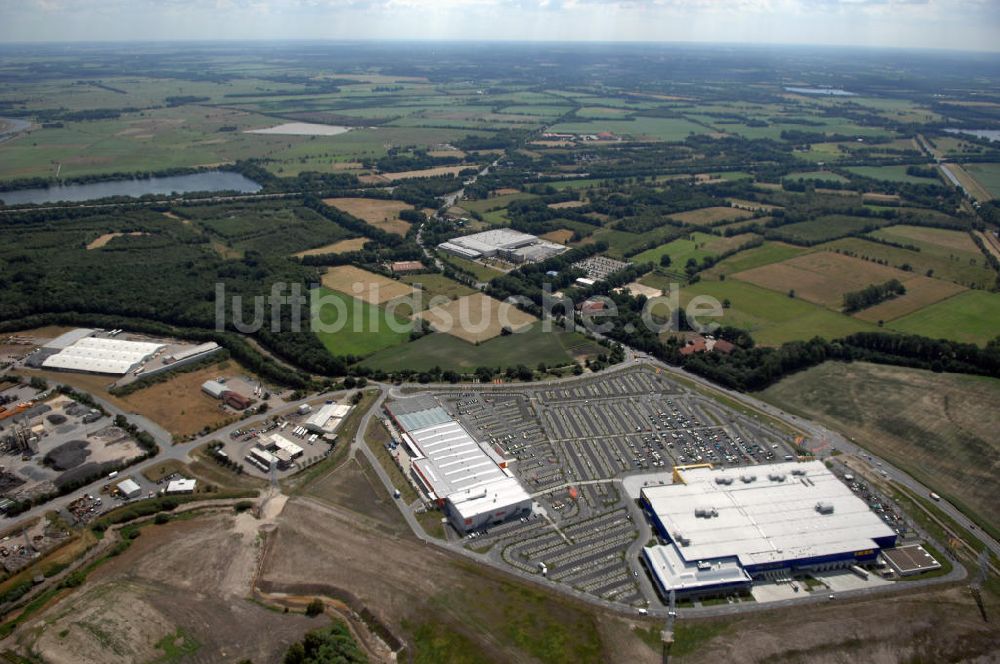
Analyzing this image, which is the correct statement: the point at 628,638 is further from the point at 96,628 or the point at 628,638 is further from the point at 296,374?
the point at 296,374

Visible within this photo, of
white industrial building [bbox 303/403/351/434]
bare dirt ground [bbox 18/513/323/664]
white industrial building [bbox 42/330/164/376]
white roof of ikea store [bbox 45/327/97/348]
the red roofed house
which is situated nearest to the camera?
bare dirt ground [bbox 18/513/323/664]

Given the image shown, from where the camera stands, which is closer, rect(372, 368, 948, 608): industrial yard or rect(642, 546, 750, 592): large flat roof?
rect(642, 546, 750, 592): large flat roof

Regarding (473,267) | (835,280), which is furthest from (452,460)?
(835,280)

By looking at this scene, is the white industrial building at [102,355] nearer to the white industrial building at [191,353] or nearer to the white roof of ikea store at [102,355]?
the white roof of ikea store at [102,355]

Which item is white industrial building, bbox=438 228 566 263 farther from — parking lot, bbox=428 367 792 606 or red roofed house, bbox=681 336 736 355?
parking lot, bbox=428 367 792 606

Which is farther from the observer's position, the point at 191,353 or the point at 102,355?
the point at 191,353

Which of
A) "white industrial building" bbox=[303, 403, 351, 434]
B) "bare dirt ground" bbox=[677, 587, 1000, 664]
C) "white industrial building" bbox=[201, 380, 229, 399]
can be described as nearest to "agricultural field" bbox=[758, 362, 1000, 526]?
"bare dirt ground" bbox=[677, 587, 1000, 664]

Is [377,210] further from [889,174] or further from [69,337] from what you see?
[889,174]

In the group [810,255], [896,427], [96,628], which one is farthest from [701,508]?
[810,255]
